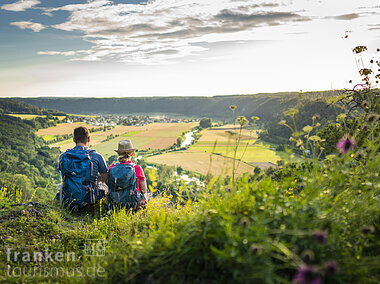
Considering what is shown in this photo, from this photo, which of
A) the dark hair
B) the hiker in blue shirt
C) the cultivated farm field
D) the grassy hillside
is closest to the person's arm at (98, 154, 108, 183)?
the hiker in blue shirt

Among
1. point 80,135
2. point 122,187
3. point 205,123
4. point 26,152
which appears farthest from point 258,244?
point 205,123

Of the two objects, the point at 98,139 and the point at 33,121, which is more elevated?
the point at 33,121

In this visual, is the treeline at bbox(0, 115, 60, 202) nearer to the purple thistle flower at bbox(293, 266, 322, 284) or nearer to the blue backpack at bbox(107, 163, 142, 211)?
the blue backpack at bbox(107, 163, 142, 211)

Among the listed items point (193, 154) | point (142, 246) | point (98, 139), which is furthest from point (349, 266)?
point (98, 139)

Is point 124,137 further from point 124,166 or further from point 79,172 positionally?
point 124,166

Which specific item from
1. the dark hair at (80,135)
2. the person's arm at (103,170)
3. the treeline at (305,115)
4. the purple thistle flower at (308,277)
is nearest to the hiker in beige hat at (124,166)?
the person's arm at (103,170)

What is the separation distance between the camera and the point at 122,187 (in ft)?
14.4

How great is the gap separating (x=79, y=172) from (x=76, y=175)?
2.9 inches

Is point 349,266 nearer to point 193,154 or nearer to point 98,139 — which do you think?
point 193,154

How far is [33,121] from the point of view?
4259 inches

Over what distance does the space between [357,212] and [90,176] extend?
13.1ft

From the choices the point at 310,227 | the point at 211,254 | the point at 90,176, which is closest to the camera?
the point at 310,227

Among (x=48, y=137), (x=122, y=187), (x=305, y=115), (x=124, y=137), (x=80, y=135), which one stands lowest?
(x=124, y=137)

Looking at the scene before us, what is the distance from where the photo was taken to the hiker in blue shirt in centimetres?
448
